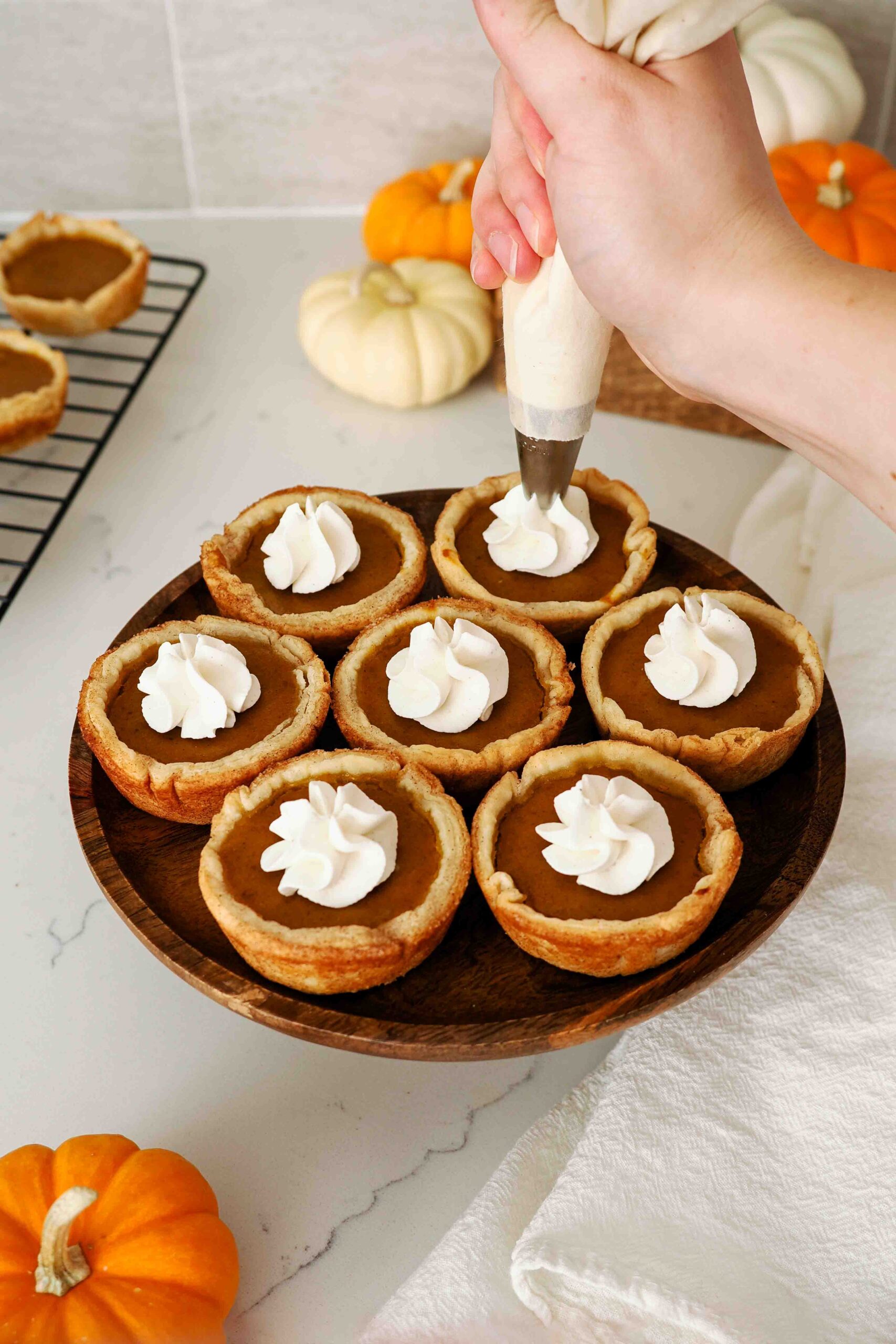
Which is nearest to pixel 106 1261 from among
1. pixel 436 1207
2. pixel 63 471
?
pixel 436 1207

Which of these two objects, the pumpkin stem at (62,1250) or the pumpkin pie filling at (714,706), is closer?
the pumpkin stem at (62,1250)

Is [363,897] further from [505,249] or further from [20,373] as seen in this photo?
[20,373]

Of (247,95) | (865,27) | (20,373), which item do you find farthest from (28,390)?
(865,27)

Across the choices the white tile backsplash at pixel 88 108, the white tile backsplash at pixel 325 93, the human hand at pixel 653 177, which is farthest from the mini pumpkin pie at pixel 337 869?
the white tile backsplash at pixel 88 108

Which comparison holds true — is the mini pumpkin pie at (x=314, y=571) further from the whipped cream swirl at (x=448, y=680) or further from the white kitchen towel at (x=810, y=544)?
the white kitchen towel at (x=810, y=544)

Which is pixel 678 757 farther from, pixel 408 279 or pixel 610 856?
pixel 408 279

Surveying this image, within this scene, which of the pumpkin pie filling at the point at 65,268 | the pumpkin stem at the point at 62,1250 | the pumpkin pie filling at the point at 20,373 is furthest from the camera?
the pumpkin pie filling at the point at 65,268
